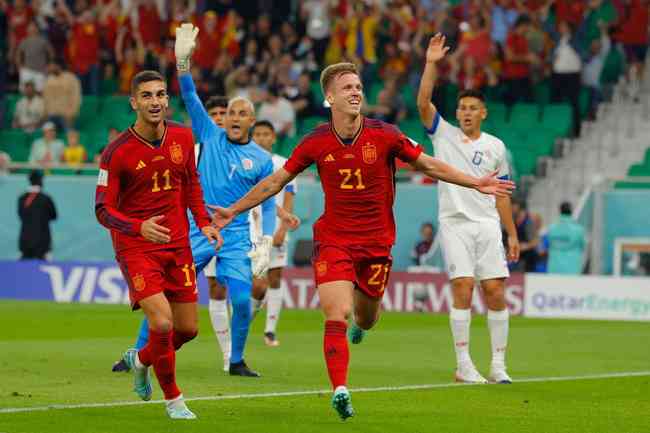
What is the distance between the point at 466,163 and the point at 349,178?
307 cm

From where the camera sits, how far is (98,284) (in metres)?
25.8

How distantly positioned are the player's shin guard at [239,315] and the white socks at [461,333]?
1838 millimetres

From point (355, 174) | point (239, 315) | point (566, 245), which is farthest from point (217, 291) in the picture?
point (566, 245)

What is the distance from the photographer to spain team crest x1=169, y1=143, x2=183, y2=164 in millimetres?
10625

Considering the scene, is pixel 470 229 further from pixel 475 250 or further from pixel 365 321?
pixel 365 321

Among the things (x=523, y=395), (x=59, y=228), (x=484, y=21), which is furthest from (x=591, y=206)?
(x=523, y=395)

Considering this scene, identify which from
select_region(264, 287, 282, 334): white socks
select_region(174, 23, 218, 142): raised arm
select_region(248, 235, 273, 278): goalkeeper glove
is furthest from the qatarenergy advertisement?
select_region(174, 23, 218, 142): raised arm

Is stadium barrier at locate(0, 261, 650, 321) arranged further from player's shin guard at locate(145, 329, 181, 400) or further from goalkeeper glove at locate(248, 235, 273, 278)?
player's shin guard at locate(145, 329, 181, 400)

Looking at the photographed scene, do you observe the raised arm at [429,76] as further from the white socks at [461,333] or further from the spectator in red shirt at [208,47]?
the spectator in red shirt at [208,47]

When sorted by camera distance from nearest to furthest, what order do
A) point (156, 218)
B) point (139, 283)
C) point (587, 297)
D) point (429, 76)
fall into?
1. point (156, 218)
2. point (139, 283)
3. point (429, 76)
4. point (587, 297)

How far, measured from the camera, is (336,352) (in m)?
10.2

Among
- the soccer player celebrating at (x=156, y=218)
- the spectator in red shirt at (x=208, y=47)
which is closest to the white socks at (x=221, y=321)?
the soccer player celebrating at (x=156, y=218)

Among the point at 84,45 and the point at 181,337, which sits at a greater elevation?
the point at 84,45

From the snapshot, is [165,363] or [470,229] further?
[470,229]
